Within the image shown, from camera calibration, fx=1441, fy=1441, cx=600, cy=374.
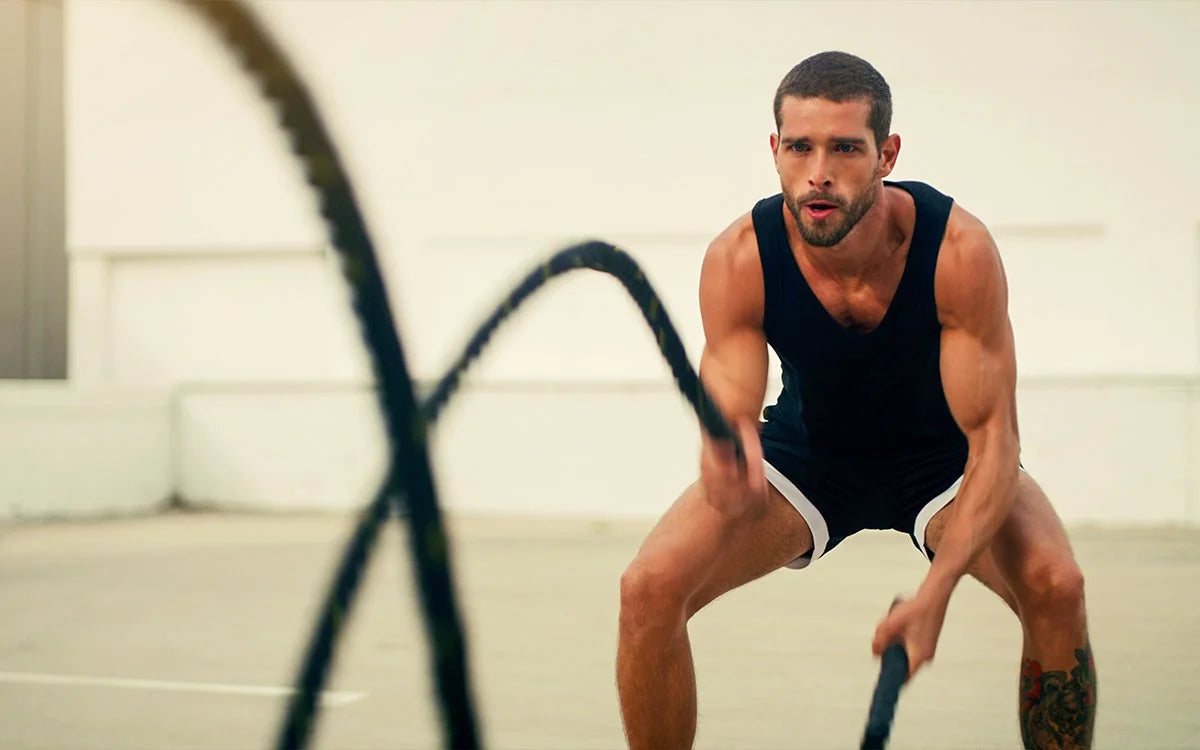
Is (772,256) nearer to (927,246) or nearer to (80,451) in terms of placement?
(927,246)

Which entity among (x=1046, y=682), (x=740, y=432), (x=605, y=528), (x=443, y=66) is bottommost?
(x=605, y=528)

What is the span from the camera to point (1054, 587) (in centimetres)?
305

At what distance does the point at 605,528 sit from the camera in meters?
10.8

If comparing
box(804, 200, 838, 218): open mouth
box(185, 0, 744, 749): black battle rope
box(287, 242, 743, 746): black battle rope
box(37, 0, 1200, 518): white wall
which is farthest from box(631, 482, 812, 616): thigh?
box(37, 0, 1200, 518): white wall

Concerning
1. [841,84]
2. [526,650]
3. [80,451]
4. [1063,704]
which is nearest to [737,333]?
[841,84]

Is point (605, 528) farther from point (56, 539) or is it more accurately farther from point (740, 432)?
point (740, 432)

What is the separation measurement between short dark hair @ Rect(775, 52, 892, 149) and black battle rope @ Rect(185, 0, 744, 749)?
61.7 inches

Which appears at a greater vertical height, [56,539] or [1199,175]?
[1199,175]

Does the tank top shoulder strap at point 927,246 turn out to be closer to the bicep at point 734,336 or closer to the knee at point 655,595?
the bicep at point 734,336

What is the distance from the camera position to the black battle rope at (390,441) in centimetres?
107

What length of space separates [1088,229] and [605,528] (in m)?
4.26

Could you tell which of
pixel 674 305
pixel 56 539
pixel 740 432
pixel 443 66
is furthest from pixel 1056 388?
pixel 740 432

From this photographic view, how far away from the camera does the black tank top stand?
328 cm

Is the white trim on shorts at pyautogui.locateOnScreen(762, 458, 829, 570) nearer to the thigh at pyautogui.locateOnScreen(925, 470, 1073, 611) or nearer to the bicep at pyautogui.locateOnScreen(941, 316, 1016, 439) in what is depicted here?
the thigh at pyautogui.locateOnScreen(925, 470, 1073, 611)
